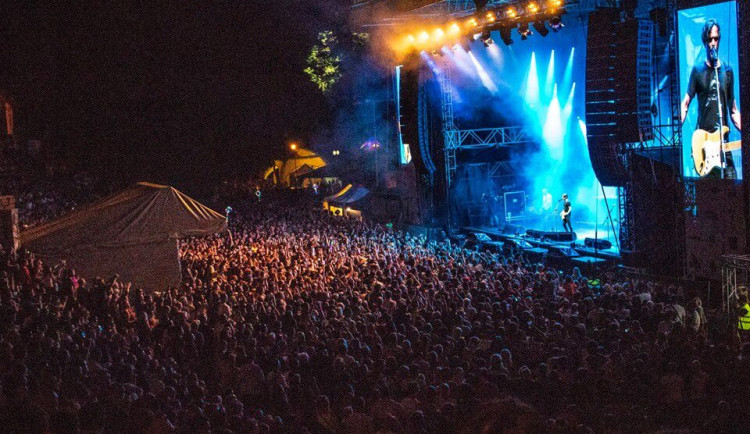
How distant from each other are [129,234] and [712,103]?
10826 mm

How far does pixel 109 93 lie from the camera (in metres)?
31.9

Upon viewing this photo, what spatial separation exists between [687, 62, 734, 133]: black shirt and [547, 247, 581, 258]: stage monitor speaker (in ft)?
12.8

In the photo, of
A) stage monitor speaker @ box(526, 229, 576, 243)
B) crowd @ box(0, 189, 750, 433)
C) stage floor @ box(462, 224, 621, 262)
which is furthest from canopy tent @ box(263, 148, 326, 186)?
crowd @ box(0, 189, 750, 433)

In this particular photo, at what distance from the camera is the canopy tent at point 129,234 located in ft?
39.9

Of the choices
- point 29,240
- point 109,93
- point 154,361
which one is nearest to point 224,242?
point 29,240

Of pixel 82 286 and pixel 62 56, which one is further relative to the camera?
pixel 62 56

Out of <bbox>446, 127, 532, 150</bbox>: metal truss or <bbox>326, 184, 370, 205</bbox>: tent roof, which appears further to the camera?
<bbox>326, 184, 370, 205</bbox>: tent roof

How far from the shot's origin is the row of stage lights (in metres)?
13.4

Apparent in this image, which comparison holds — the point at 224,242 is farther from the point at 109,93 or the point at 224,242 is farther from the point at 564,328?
the point at 109,93

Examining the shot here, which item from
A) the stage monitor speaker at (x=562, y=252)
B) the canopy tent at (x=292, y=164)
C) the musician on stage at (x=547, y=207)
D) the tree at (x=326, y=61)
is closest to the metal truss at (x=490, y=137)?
the musician on stage at (x=547, y=207)

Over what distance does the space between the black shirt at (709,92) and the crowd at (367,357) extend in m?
3.43

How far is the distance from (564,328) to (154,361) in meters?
4.51

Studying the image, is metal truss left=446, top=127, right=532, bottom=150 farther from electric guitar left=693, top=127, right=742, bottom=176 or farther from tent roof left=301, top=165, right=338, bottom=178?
tent roof left=301, top=165, right=338, bottom=178

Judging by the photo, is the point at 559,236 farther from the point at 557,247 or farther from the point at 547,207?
the point at 547,207
